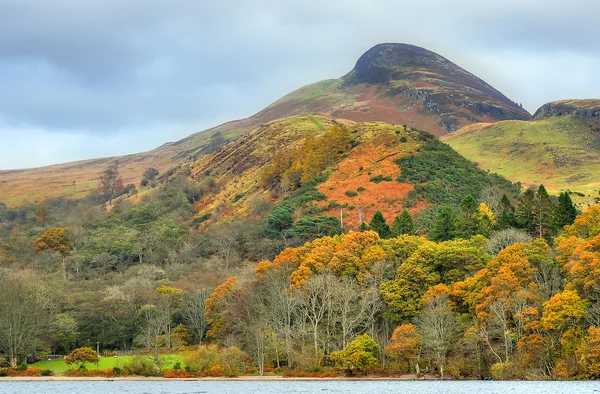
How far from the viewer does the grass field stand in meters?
85.9

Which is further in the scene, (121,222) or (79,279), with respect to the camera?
(121,222)

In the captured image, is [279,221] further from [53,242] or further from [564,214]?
[564,214]

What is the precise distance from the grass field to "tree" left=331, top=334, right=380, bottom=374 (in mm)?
21638

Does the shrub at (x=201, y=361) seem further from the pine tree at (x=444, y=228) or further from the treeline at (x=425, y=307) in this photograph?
the pine tree at (x=444, y=228)

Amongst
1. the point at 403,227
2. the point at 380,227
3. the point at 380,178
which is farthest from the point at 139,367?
the point at 380,178

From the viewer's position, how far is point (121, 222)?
17175cm

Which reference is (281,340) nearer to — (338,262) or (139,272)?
(338,262)

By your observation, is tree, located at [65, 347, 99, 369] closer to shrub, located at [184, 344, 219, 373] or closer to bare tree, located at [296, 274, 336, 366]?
shrub, located at [184, 344, 219, 373]

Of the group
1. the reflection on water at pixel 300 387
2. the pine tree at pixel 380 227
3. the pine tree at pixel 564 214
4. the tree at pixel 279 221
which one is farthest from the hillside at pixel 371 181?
the reflection on water at pixel 300 387

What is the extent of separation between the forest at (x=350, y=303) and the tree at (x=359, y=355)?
16 cm

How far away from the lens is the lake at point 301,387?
58.1 metres

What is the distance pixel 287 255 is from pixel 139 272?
38.4 meters

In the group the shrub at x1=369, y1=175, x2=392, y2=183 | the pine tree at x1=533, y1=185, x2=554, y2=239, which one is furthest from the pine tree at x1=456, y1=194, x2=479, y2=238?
the shrub at x1=369, y1=175, x2=392, y2=183

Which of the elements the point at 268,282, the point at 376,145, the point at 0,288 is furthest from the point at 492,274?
the point at 376,145
